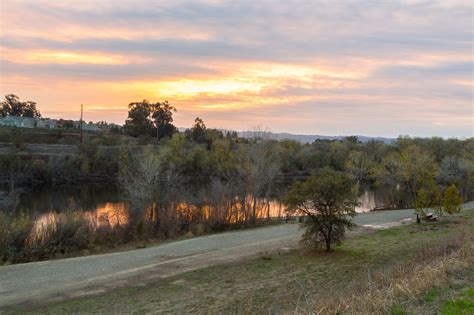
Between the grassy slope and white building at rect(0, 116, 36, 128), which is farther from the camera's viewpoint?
white building at rect(0, 116, 36, 128)

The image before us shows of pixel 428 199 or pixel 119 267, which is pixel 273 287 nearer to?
pixel 119 267

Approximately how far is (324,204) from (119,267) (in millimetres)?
10427

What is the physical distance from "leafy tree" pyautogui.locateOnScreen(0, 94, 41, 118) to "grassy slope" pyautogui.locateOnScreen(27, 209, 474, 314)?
13456 cm

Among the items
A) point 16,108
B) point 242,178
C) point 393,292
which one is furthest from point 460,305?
point 16,108

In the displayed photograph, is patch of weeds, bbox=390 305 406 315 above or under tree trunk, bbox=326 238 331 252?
above

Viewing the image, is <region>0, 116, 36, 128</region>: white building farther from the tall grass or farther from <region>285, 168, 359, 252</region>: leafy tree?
the tall grass

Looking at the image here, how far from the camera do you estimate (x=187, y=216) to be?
3284cm

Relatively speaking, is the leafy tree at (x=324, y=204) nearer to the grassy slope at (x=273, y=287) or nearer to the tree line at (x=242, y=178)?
the tree line at (x=242, y=178)

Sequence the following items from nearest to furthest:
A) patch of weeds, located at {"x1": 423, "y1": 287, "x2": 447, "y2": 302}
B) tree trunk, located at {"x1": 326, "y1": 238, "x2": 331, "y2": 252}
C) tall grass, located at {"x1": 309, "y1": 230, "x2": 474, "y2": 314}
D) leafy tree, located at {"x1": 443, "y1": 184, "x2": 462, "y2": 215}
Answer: tall grass, located at {"x1": 309, "y1": 230, "x2": 474, "y2": 314}
patch of weeds, located at {"x1": 423, "y1": 287, "x2": 447, "y2": 302}
tree trunk, located at {"x1": 326, "y1": 238, "x2": 331, "y2": 252}
leafy tree, located at {"x1": 443, "y1": 184, "x2": 462, "y2": 215}

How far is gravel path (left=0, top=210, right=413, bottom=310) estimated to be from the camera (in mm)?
16703

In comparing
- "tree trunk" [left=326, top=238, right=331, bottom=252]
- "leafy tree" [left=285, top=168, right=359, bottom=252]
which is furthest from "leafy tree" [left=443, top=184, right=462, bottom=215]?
"tree trunk" [left=326, top=238, right=331, bottom=252]

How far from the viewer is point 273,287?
14.8m

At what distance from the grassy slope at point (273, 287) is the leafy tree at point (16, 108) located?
134564 mm

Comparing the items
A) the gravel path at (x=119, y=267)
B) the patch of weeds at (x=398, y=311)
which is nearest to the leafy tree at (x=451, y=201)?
the gravel path at (x=119, y=267)
